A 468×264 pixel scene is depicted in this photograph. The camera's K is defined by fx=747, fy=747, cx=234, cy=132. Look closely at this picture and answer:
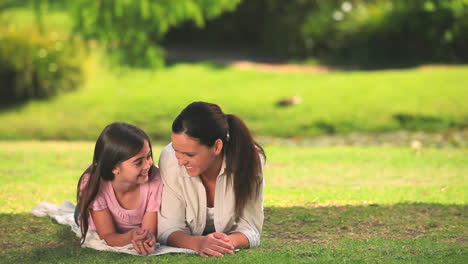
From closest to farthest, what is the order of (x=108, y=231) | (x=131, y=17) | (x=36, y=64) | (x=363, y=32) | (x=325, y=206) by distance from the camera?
(x=108, y=231) → (x=325, y=206) → (x=131, y=17) → (x=36, y=64) → (x=363, y=32)


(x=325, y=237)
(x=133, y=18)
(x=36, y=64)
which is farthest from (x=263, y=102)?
(x=325, y=237)

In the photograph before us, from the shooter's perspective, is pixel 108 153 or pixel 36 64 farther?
pixel 36 64

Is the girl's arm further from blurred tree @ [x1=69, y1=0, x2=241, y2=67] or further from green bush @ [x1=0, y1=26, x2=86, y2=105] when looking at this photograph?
green bush @ [x1=0, y1=26, x2=86, y2=105]

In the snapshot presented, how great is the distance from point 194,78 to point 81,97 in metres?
2.54

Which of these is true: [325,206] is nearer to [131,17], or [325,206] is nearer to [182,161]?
[182,161]

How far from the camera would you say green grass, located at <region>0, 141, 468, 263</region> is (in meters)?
4.95

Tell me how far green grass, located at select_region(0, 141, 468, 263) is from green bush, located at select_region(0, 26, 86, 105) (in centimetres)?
393

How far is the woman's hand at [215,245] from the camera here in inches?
187

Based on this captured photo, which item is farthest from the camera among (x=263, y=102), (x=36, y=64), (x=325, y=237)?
(x=36, y=64)

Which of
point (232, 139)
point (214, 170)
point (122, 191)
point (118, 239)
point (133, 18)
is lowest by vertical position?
point (118, 239)

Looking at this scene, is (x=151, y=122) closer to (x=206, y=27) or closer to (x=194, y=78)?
(x=194, y=78)

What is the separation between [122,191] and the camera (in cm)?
518

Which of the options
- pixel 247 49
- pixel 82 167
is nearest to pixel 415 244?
pixel 82 167

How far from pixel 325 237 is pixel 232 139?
1.25m
